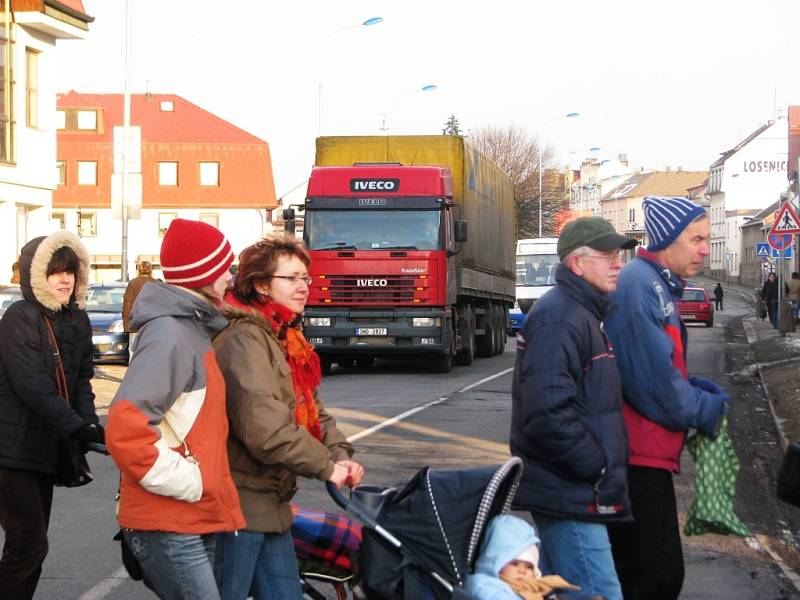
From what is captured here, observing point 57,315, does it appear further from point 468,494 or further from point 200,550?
point 468,494

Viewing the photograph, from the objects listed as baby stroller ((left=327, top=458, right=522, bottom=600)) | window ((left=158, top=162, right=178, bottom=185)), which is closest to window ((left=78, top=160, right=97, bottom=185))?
window ((left=158, top=162, right=178, bottom=185))

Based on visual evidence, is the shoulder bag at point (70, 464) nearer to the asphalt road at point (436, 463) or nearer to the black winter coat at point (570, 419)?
the asphalt road at point (436, 463)

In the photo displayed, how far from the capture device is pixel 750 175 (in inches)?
5108

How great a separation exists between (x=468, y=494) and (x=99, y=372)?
1918cm

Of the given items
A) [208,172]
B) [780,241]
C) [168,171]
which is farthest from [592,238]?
[168,171]

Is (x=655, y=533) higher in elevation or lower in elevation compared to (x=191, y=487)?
lower

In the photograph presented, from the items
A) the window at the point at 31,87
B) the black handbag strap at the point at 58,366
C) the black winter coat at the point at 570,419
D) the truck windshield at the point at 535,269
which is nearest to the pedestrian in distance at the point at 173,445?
the black winter coat at the point at 570,419

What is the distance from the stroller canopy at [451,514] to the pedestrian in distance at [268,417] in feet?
0.94

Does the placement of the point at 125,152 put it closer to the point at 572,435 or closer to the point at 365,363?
the point at 365,363

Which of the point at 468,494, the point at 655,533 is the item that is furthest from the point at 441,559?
the point at 655,533

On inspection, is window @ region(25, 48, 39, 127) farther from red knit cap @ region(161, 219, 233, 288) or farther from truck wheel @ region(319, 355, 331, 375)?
red knit cap @ region(161, 219, 233, 288)

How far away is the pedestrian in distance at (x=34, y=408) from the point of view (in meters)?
5.41

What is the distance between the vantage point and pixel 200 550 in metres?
4.07

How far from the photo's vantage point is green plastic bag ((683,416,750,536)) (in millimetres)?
5031
